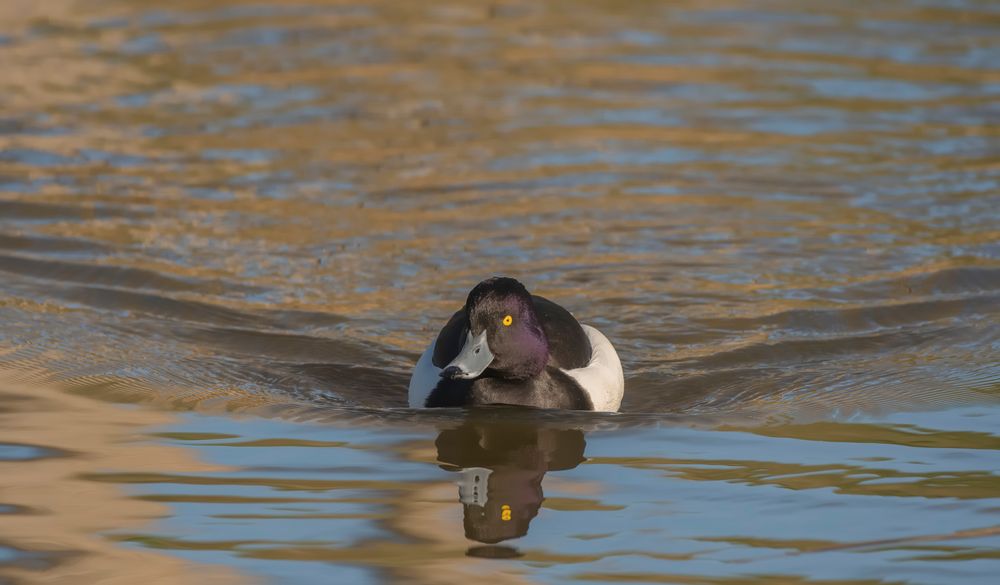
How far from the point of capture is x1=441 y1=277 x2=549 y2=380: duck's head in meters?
7.47

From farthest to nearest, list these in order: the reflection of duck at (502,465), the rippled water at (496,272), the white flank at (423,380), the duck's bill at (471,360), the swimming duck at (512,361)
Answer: the white flank at (423,380) → the swimming duck at (512,361) → the duck's bill at (471,360) → the reflection of duck at (502,465) → the rippled water at (496,272)

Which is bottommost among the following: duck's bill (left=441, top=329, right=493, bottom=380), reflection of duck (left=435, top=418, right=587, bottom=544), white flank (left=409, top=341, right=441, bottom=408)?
reflection of duck (left=435, top=418, right=587, bottom=544)

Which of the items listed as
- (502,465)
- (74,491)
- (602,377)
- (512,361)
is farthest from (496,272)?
(74,491)

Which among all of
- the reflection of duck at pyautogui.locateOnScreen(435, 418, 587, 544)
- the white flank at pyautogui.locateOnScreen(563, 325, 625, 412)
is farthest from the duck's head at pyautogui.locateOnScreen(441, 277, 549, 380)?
the white flank at pyautogui.locateOnScreen(563, 325, 625, 412)

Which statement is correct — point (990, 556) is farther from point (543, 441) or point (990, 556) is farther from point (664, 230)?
point (664, 230)

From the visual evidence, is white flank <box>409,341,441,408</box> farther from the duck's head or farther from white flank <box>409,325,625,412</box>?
the duck's head

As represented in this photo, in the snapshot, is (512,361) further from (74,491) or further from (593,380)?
(74,491)

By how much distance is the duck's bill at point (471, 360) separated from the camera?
7.40 meters

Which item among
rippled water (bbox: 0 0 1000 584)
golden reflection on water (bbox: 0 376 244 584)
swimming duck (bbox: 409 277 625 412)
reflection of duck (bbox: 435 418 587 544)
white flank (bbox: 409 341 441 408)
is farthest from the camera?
white flank (bbox: 409 341 441 408)

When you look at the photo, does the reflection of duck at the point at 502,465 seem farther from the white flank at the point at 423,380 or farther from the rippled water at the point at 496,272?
the white flank at the point at 423,380

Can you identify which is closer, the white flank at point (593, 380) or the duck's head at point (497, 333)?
the duck's head at point (497, 333)

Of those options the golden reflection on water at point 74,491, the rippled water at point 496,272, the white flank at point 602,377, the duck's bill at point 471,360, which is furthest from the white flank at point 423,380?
the golden reflection on water at point 74,491

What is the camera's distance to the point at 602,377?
806 centimetres

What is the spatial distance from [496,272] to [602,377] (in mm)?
2684
